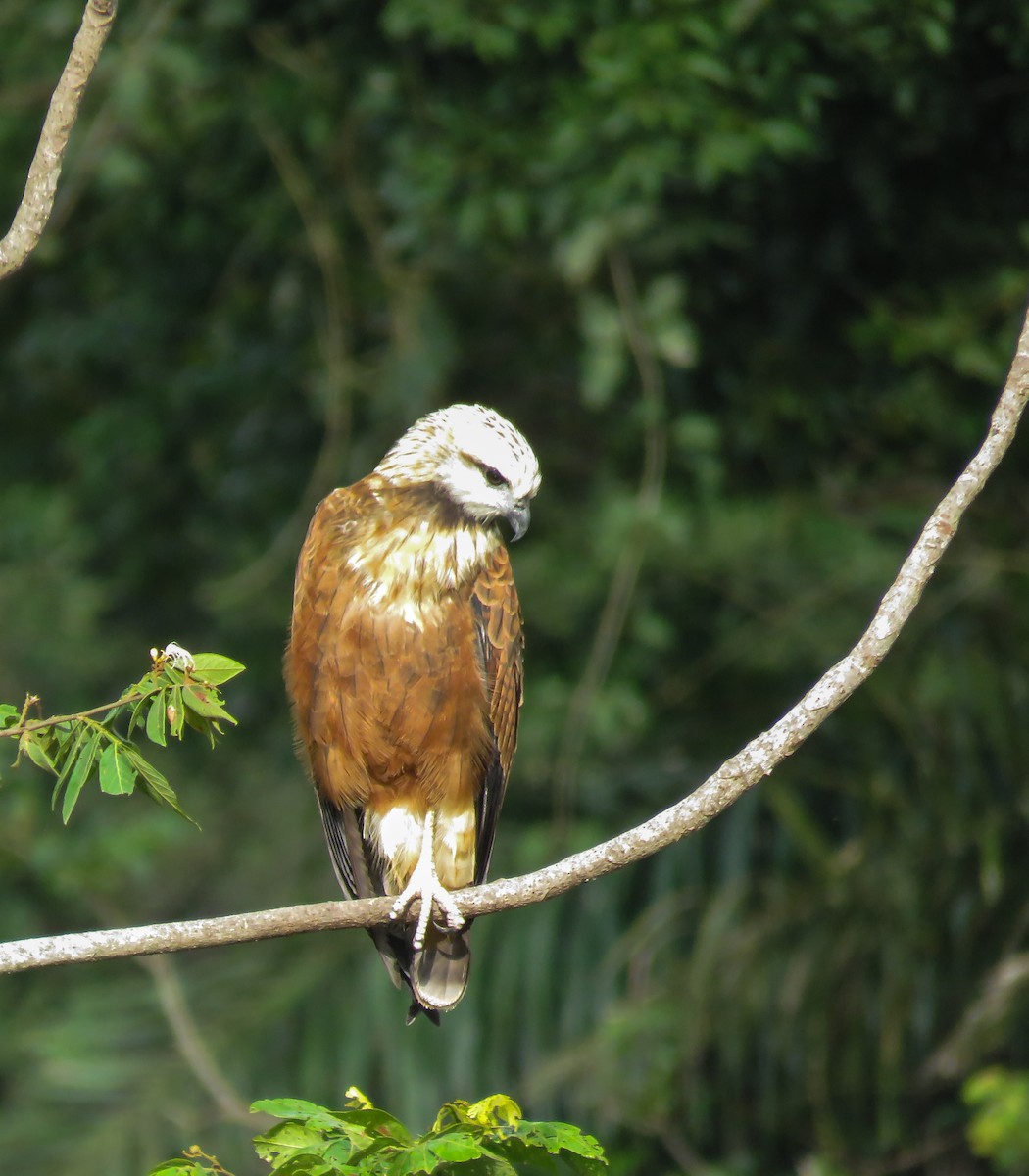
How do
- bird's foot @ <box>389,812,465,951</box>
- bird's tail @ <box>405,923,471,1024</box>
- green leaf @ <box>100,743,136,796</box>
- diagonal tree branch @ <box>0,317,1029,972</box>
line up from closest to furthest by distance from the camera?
green leaf @ <box>100,743,136,796</box> → diagonal tree branch @ <box>0,317,1029,972</box> → bird's foot @ <box>389,812,465,951</box> → bird's tail @ <box>405,923,471,1024</box>

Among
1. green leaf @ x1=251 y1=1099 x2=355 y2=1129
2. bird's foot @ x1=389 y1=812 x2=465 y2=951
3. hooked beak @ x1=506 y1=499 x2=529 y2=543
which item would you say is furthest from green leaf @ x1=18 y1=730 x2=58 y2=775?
hooked beak @ x1=506 y1=499 x2=529 y2=543

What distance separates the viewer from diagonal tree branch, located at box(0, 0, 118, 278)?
2.64 meters

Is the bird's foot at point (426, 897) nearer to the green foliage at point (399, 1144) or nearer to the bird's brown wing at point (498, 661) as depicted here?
the bird's brown wing at point (498, 661)

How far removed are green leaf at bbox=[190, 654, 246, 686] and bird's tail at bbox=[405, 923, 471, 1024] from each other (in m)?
1.89

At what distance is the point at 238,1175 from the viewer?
5352mm

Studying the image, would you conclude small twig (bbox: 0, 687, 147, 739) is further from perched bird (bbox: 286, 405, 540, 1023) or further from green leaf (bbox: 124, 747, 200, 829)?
perched bird (bbox: 286, 405, 540, 1023)

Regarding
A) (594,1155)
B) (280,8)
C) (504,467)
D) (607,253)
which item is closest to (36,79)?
(280,8)

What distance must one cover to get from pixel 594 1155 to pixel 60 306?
19.2ft

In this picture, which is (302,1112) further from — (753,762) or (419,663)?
(419,663)

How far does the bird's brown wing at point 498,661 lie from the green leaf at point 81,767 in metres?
1.64

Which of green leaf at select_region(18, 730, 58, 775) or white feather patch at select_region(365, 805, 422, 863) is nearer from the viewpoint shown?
green leaf at select_region(18, 730, 58, 775)

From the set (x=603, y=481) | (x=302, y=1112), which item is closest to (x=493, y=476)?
(x=302, y=1112)

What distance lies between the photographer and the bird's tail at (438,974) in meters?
4.38

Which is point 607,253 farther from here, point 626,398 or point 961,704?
point 961,704
